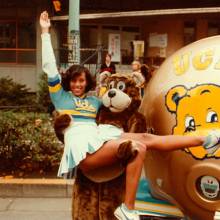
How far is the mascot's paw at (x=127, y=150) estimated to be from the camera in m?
3.58

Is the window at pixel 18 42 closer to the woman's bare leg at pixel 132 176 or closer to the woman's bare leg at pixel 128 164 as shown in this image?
the woman's bare leg at pixel 128 164

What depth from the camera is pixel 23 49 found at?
21812 millimetres

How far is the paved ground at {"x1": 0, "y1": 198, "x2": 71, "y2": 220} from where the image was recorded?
6.24 m

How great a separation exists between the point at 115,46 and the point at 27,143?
1392 centimetres

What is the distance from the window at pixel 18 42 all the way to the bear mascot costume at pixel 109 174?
1808cm

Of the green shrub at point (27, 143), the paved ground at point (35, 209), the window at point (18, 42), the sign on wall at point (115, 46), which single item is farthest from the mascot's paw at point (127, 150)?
the window at point (18, 42)

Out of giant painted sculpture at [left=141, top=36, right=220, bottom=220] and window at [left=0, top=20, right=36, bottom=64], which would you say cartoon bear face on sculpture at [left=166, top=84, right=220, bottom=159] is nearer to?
giant painted sculpture at [left=141, top=36, right=220, bottom=220]

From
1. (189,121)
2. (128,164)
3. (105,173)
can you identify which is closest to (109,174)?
(105,173)

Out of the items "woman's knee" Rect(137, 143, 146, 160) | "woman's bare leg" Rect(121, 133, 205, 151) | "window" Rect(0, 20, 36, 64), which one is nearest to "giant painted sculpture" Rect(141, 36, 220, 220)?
"woman's bare leg" Rect(121, 133, 205, 151)

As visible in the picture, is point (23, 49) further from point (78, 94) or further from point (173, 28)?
point (78, 94)

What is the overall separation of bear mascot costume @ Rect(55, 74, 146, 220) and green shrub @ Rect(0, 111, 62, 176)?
3.39 m

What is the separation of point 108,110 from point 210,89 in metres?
0.71

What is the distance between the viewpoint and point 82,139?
3781mm

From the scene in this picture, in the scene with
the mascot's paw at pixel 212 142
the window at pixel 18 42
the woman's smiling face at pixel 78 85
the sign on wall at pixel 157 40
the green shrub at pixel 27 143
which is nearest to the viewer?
the mascot's paw at pixel 212 142
